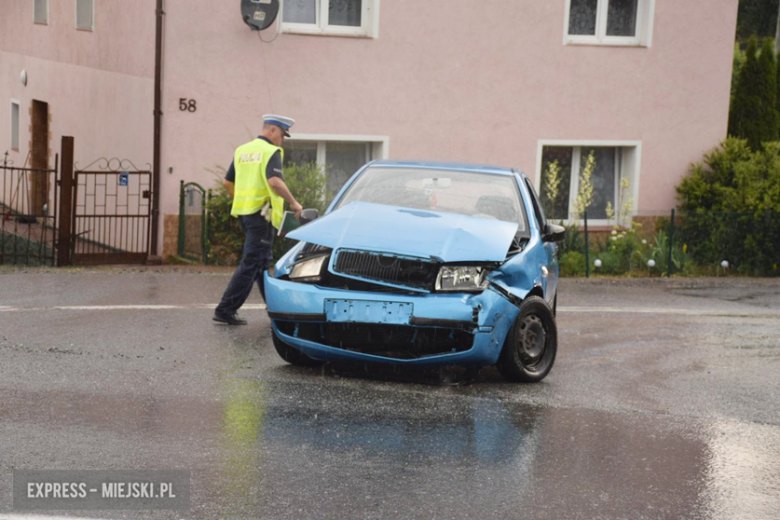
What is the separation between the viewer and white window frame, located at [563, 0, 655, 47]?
1817 cm

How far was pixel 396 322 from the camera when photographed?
24.8 ft

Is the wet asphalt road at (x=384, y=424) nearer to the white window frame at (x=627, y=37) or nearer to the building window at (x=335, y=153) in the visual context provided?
the building window at (x=335, y=153)

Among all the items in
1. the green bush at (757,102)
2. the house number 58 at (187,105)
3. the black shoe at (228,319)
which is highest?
the green bush at (757,102)

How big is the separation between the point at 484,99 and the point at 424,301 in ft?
34.2

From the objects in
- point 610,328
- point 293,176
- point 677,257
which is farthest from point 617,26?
point 610,328

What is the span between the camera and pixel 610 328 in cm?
1130

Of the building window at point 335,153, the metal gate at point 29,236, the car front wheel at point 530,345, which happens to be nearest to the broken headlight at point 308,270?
the car front wheel at point 530,345

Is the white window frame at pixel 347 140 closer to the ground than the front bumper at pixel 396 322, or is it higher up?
higher up

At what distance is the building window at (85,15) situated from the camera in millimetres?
19234

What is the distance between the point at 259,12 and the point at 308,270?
341 inches

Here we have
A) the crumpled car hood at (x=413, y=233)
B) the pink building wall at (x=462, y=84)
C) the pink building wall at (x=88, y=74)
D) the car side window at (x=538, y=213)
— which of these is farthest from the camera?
the pink building wall at (x=88, y=74)

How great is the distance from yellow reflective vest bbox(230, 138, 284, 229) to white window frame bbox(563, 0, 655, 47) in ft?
30.5

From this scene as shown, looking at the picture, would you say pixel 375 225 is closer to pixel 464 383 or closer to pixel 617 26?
pixel 464 383

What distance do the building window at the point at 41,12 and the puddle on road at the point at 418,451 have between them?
16.4m
